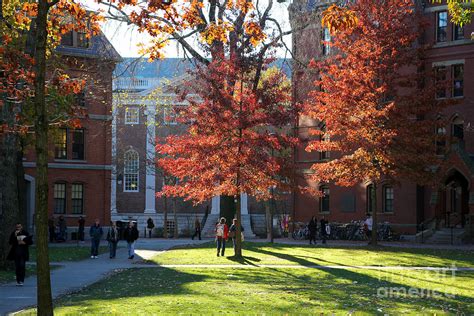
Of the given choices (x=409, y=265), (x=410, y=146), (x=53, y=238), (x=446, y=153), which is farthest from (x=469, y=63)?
(x=53, y=238)

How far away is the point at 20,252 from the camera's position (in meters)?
20.5

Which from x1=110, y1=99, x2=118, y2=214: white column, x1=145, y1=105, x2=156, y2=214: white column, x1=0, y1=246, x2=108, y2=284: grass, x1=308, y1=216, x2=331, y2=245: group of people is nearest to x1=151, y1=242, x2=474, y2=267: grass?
x1=0, y1=246, x2=108, y2=284: grass

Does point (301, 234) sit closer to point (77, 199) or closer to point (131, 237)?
point (77, 199)

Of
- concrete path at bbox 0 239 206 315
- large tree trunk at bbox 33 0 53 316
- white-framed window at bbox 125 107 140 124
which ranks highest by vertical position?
white-framed window at bbox 125 107 140 124

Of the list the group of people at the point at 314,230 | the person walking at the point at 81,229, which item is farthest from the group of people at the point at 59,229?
the group of people at the point at 314,230

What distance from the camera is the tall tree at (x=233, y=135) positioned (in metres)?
28.5

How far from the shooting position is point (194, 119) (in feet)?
98.5

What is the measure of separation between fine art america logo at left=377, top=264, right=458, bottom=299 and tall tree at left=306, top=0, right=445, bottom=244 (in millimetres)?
13621

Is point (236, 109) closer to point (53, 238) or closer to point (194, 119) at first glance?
point (194, 119)

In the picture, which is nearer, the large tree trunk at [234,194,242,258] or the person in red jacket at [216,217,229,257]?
the large tree trunk at [234,194,242,258]

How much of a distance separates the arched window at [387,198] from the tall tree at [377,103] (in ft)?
35.4

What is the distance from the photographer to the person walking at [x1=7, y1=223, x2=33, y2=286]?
20.3 metres

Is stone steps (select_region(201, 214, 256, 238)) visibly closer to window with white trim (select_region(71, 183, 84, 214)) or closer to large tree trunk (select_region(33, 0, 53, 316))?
window with white trim (select_region(71, 183, 84, 214))

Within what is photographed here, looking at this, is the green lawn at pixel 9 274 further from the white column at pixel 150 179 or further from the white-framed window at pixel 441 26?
the white column at pixel 150 179
